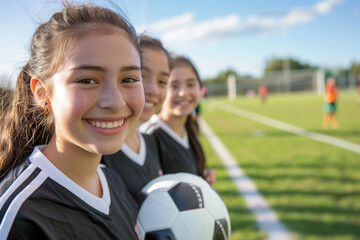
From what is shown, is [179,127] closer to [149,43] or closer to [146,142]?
[146,142]

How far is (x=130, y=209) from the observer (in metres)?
1.45

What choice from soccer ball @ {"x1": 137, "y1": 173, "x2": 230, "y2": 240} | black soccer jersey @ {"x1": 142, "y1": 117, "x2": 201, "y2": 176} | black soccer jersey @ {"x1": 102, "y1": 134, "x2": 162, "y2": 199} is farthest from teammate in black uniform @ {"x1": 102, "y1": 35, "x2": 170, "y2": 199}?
soccer ball @ {"x1": 137, "y1": 173, "x2": 230, "y2": 240}

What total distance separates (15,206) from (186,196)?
34.1 inches

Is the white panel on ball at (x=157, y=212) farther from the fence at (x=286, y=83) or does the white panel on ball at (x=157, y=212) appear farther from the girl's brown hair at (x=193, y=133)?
the fence at (x=286, y=83)

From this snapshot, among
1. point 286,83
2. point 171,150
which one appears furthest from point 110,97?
point 286,83

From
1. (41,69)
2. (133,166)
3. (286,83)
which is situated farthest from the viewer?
(286,83)

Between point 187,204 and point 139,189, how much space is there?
38 centimetres

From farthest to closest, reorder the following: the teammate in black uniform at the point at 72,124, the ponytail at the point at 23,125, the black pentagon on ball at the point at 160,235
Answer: the black pentagon on ball at the point at 160,235 → the ponytail at the point at 23,125 → the teammate in black uniform at the point at 72,124

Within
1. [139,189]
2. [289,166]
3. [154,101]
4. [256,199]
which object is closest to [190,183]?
[139,189]

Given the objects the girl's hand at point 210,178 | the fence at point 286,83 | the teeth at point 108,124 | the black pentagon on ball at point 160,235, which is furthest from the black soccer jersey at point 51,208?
the fence at point 286,83

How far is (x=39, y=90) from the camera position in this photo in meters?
1.20

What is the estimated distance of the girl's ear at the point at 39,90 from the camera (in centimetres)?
119

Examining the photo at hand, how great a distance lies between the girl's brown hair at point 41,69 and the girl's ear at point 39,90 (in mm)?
22

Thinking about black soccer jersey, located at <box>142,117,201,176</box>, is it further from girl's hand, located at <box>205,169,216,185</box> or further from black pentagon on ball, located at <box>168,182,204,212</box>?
black pentagon on ball, located at <box>168,182,204,212</box>
